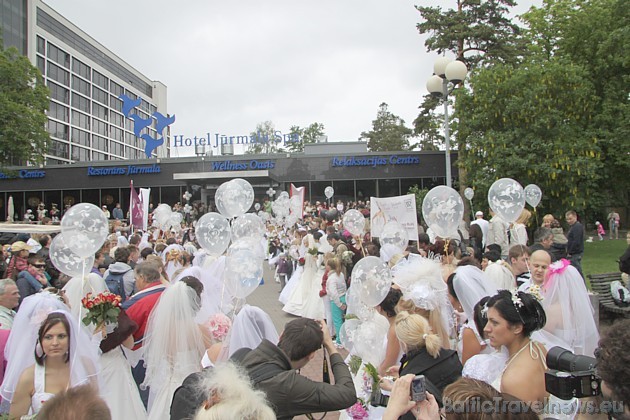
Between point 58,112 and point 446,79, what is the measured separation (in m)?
68.9

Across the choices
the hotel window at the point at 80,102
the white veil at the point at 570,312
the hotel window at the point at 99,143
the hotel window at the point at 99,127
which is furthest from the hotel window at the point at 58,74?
the white veil at the point at 570,312

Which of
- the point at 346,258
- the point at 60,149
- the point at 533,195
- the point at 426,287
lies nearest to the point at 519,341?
the point at 426,287

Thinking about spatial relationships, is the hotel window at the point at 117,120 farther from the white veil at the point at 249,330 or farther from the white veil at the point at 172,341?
the white veil at the point at 249,330

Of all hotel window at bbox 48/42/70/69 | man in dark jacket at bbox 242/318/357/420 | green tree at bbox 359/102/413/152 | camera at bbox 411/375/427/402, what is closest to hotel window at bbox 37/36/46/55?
hotel window at bbox 48/42/70/69

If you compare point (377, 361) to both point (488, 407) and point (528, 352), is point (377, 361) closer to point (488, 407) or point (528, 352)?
point (528, 352)

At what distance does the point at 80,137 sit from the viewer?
237 feet

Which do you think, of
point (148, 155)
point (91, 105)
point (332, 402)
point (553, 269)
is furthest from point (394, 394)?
point (91, 105)

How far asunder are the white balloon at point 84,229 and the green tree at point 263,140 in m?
29.2

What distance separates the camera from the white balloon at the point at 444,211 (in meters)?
6.80

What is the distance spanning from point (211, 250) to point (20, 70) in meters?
31.8

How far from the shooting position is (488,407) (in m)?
1.87

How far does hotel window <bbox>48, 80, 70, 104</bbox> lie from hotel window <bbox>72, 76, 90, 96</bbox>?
223cm

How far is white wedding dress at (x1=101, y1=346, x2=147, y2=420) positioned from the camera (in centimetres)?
419

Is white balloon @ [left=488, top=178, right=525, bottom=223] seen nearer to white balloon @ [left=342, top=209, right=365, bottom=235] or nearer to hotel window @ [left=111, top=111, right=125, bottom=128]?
white balloon @ [left=342, top=209, right=365, bottom=235]
